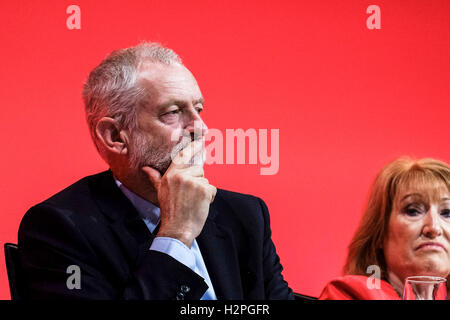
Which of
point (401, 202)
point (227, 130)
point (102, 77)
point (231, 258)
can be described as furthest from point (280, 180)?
point (102, 77)

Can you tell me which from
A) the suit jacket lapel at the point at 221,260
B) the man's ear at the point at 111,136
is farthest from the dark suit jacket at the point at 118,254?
the man's ear at the point at 111,136

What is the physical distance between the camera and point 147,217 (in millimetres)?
1812

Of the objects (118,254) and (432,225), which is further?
(432,225)

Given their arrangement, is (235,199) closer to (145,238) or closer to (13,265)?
(145,238)

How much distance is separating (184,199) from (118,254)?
27 cm

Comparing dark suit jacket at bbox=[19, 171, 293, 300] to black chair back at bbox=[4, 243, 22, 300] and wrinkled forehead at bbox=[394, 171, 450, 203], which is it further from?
wrinkled forehead at bbox=[394, 171, 450, 203]

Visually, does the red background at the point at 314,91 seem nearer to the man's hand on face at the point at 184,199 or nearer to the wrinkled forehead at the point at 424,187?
the wrinkled forehead at the point at 424,187

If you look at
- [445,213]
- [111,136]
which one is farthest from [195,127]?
[445,213]

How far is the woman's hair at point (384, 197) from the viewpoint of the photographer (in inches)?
81.5

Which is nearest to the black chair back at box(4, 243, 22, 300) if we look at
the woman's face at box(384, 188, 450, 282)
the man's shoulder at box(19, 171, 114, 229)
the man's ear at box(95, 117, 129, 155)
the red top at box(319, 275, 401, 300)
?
the man's shoulder at box(19, 171, 114, 229)

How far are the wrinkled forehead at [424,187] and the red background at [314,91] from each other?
0.71 m

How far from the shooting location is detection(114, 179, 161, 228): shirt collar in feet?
5.94

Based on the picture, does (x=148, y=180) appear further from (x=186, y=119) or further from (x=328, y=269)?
(x=328, y=269)

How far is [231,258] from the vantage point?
6.07 feet
